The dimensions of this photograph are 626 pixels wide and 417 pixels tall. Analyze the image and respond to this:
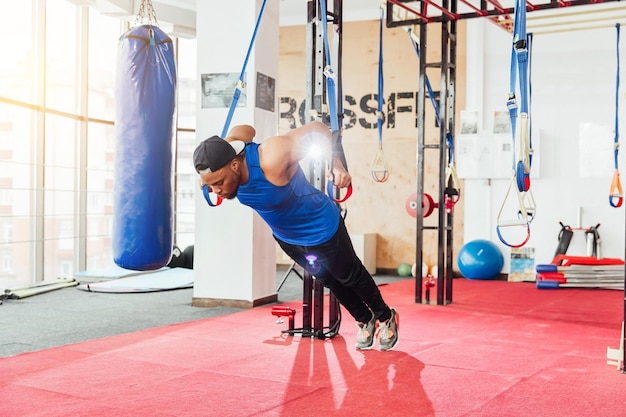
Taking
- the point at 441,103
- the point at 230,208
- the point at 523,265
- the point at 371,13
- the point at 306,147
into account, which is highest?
the point at 371,13

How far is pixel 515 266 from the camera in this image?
29.4 ft

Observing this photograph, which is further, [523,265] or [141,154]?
[523,265]

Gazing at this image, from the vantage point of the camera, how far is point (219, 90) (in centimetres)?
654

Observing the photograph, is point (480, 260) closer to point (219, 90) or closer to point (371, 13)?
point (371, 13)

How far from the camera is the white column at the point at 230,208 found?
21.2 feet

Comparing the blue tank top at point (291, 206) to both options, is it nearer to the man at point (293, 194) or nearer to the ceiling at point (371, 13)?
the man at point (293, 194)

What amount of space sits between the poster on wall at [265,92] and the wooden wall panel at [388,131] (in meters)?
3.27

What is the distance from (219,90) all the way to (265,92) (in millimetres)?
437

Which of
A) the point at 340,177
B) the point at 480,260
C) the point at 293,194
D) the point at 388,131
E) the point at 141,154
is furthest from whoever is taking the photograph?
the point at 388,131

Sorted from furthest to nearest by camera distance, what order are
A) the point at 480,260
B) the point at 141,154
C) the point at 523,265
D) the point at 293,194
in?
the point at 523,265, the point at 480,260, the point at 141,154, the point at 293,194

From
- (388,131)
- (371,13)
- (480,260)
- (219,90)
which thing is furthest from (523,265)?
(219,90)

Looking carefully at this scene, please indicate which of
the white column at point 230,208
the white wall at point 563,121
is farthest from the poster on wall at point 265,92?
the white wall at point 563,121

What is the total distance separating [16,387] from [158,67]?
2096 mm

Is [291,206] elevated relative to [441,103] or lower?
lower
